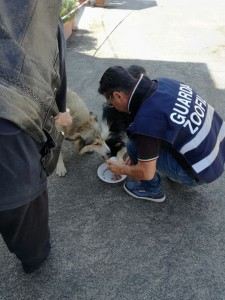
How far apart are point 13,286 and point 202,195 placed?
5.57 feet

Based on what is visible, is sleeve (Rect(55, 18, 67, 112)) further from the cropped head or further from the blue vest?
the blue vest

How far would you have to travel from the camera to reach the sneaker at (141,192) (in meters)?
2.77

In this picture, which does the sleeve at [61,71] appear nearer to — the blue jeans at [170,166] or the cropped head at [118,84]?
the cropped head at [118,84]

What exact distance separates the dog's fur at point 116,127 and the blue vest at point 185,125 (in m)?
0.84

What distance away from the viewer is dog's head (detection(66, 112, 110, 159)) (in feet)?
10.2

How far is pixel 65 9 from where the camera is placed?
6.04 metres

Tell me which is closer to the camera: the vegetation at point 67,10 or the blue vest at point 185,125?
the blue vest at point 185,125

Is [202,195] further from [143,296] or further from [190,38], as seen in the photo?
[190,38]

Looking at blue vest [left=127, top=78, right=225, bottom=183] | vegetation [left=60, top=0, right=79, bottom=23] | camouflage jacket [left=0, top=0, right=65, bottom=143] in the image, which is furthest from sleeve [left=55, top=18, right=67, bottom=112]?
vegetation [left=60, top=0, right=79, bottom=23]

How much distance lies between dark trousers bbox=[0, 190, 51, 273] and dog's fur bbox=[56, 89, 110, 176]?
3.77 feet

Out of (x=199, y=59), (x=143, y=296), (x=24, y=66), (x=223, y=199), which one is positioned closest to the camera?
(x=24, y=66)

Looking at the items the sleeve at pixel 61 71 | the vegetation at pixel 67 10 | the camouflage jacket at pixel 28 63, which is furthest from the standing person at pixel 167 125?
the vegetation at pixel 67 10

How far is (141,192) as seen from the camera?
2812mm

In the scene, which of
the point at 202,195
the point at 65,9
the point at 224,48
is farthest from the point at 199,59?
the point at 202,195
